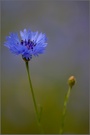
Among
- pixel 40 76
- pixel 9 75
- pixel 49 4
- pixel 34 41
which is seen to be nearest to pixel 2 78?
pixel 9 75

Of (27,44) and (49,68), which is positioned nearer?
(27,44)

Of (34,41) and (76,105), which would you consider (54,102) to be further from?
(34,41)

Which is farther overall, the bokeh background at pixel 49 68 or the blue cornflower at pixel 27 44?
the bokeh background at pixel 49 68

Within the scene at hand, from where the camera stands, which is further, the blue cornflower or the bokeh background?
the bokeh background
